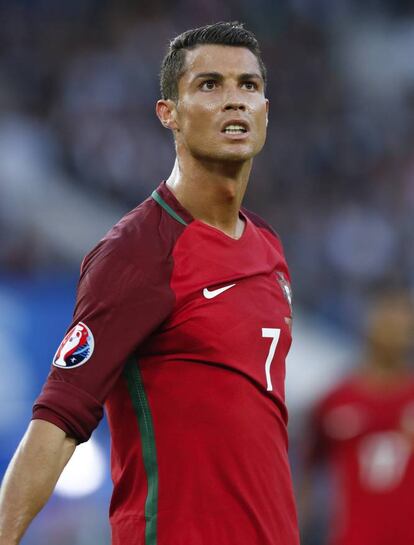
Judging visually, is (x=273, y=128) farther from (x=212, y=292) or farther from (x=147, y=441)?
(x=147, y=441)

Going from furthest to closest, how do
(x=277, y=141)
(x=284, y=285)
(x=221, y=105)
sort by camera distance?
(x=277, y=141) < (x=284, y=285) < (x=221, y=105)

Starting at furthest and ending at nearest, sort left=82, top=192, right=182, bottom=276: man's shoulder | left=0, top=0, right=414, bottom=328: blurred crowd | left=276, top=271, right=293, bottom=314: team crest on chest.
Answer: left=0, top=0, right=414, bottom=328: blurred crowd, left=276, top=271, right=293, bottom=314: team crest on chest, left=82, top=192, right=182, bottom=276: man's shoulder

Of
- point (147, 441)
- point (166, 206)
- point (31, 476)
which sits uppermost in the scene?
point (166, 206)

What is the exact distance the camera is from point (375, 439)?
18.2ft

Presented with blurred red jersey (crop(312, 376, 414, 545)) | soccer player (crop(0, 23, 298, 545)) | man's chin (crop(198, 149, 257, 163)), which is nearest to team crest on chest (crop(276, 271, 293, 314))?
soccer player (crop(0, 23, 298, 545))

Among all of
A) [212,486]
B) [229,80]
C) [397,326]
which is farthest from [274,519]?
[397,326]

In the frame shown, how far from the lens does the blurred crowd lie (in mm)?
11969

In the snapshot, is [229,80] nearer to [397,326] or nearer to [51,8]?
[397,326]

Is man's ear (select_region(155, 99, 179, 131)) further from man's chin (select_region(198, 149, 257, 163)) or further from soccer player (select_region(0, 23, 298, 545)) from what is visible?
man's chin (select_region(198, 149, 257, 163))

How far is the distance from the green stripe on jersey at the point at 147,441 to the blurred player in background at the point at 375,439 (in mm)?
2565

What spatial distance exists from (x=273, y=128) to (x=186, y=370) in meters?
10.8

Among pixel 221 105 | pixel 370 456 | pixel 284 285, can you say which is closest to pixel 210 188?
pixel 221 105

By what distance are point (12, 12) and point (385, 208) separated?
541 centimetres

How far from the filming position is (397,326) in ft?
19.0
